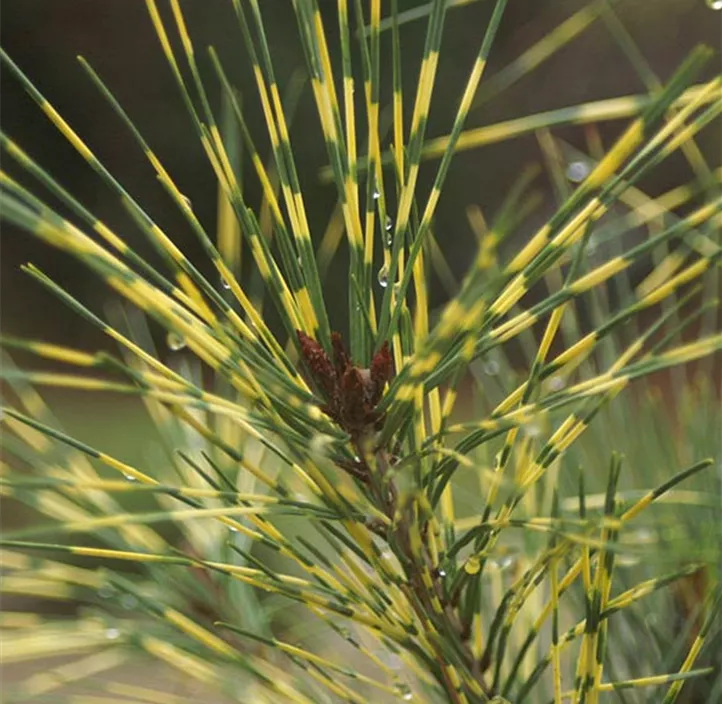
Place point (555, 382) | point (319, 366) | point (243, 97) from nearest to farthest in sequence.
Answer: point (319, 366) → point (555, 382) → point (243, 97)

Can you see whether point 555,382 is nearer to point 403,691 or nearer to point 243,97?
point 403,691

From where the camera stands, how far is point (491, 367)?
250mm

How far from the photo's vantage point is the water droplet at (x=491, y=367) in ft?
0.75

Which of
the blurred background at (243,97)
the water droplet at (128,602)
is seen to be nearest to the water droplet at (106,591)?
the water droplet at (128,602)

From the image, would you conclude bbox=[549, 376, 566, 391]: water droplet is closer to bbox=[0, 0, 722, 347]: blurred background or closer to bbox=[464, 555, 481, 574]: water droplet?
bbox=[464, 555, 481, 574]: water droplet

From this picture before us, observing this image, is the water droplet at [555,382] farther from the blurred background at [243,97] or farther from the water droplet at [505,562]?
the blurred background at [243,97]

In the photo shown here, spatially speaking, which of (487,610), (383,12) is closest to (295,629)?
(487,610)

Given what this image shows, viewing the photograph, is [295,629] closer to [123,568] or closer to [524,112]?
[123,568]

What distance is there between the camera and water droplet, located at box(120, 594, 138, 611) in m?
0.17

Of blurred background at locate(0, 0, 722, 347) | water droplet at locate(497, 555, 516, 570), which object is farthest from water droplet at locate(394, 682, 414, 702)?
blurred background at locate(0, 0, 722, 347)

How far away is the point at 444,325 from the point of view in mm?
105

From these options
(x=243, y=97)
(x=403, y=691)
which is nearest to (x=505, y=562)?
(x=403, y=691)

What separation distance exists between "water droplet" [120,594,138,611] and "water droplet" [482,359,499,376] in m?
0.10

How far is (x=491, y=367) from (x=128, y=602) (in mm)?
113
